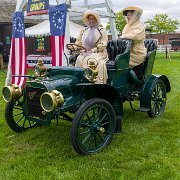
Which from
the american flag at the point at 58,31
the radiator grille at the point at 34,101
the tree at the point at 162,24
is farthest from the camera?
the tree at the point at 162,24

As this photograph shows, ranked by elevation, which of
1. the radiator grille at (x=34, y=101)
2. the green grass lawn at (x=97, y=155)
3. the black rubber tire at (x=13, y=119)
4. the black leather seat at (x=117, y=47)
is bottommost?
the green grass lawn at (x=97, y=155)

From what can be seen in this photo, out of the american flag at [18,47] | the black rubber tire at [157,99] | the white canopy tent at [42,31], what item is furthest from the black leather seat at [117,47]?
the white canopy tent at [42,31]

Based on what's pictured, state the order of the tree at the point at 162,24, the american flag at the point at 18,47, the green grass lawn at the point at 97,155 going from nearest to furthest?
the green grass lawn at the point at 97,155
the american flag at the point at 18,47
the tree at the point at 162,24

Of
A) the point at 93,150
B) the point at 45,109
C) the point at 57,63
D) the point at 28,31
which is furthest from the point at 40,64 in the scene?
the point at 28,31

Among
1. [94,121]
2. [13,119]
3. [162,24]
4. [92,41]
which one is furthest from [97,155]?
[162,24]

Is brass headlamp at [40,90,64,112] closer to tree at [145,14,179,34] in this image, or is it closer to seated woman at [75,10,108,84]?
seated woman at [75,10,108,84]

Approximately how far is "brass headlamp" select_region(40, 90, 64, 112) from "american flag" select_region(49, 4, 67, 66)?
359 centimetres

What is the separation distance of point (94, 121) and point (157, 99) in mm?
1984

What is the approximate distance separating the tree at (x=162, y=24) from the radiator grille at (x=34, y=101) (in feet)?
119

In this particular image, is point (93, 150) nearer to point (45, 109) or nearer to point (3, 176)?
point (45, 109)

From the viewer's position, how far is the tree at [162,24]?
39131 mm

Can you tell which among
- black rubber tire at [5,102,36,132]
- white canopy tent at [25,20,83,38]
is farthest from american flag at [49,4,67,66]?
white canopy tent at [25,20,83,38]

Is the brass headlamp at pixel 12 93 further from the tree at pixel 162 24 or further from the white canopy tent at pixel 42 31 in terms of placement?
the tree at pixel 162 24

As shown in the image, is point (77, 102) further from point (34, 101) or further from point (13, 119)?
point (13, 119)
